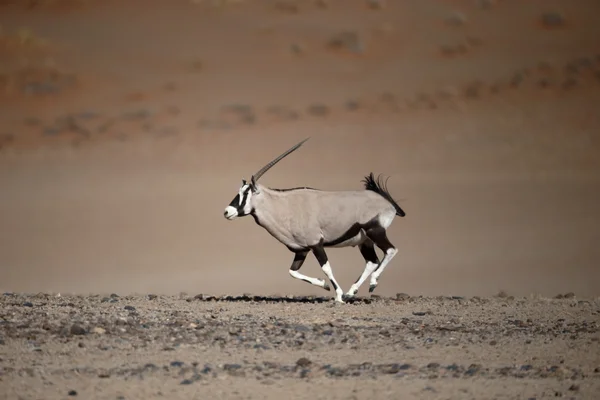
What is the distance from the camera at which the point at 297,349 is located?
38.4 feet

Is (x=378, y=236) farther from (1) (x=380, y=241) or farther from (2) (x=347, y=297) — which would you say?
(2) (x=347, y=297)

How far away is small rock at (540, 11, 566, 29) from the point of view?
4238 centimetres

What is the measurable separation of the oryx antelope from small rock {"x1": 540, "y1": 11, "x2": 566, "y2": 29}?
2765 cm

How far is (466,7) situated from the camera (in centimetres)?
4338

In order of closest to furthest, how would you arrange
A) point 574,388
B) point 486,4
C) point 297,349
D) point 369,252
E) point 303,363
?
point 574,388 < point 303,363 < point 297,349 < point 369,252 < point 486,4

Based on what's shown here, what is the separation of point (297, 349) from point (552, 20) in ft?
107

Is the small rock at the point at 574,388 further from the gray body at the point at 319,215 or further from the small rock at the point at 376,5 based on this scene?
the small rock at the point at 376,5

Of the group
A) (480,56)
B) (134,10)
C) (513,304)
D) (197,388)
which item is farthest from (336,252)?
(134,10)

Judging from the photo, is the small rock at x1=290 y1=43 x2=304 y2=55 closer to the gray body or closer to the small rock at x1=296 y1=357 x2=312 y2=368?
the gray body

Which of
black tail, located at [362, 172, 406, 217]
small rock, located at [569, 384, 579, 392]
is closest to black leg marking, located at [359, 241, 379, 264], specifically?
black tail, located at [362, 172, 406, 217]

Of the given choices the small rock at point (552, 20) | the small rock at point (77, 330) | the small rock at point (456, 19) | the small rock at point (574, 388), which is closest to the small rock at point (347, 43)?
the small rock at point (456, 19)

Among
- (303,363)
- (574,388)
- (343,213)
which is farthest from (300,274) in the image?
(574,388)

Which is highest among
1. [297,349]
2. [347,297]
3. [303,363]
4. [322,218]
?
[322,218]

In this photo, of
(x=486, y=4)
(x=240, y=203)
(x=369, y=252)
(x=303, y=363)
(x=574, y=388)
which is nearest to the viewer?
(x=574, y=388)
